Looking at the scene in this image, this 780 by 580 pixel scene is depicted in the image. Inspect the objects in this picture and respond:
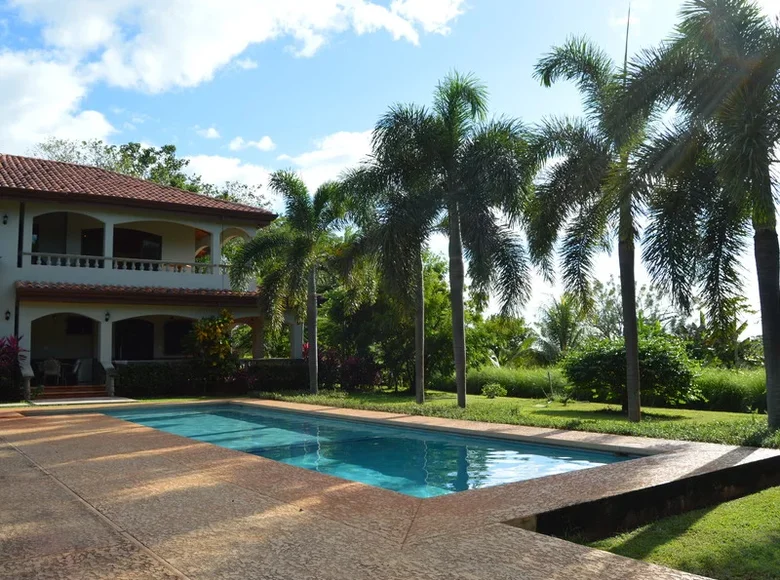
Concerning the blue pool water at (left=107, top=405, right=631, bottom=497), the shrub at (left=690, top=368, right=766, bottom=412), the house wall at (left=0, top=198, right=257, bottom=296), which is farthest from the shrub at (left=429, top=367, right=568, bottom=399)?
the blue pool water at (left=107, top=405, right=631, bottom=497)

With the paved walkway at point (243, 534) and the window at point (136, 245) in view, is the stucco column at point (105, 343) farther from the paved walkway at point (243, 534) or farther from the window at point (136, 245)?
the paved walkway at point (243, 534)

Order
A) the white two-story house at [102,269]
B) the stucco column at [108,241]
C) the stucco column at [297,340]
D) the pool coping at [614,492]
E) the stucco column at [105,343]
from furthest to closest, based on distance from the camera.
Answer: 1. the stucco column at [297,340]
2. the stucco column at [108,241]
3. the stucco column at [105,343]
4. the white two-story house at [102,269]
5. the pool coping at [614,492]

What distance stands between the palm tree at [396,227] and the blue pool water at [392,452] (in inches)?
156

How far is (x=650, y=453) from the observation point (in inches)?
377

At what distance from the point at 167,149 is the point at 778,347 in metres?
39.4

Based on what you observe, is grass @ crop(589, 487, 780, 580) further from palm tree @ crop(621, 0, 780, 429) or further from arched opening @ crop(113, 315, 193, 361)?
arched opening @ crop(113, 315, 193, 361)

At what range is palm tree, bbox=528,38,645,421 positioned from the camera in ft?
47.2

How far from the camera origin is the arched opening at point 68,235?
24.6m

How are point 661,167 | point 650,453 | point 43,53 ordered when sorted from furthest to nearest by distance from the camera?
point 43,53
point 661,167
point 650,453

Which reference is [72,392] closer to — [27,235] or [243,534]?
[27,235]

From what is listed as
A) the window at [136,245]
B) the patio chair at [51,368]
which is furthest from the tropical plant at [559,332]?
the patio chair at [51,368]

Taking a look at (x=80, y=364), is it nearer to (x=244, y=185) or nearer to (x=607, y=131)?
(x=607, y=131)

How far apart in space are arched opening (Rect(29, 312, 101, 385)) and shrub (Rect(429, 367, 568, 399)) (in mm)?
12993

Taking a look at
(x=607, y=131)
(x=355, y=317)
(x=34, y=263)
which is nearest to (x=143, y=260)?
(x=34, y=263)
